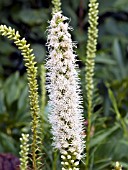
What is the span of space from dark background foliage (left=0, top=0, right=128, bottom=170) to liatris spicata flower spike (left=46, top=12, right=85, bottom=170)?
95cm

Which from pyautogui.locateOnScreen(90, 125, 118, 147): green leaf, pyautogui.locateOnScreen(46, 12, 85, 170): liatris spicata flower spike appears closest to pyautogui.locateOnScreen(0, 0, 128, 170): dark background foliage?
pyautogui.locateOnScreen(90, 125, 118, 147): green leaf

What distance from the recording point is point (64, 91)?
162 cm

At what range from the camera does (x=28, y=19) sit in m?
4.43

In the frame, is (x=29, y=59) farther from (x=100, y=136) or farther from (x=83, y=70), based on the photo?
(x=83, y=70)

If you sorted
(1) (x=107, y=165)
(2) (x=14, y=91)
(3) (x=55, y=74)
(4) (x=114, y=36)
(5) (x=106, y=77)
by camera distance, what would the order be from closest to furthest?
(3) (x=55, y=74), (1) (x=107, y=165), (2) (x=14, y=91), (5) (x=106, y=77), (4) (x=114, y=36)

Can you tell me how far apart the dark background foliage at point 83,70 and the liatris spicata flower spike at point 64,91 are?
3.13 feet

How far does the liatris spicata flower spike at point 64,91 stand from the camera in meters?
1.61

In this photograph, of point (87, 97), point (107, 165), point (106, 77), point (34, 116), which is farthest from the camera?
point (106, 77)

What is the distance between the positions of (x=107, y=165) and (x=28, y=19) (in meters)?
2.01

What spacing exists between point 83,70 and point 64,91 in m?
1.90

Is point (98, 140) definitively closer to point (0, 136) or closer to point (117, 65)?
point (0, 136)

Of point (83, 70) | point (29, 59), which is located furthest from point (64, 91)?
point (83, 70)

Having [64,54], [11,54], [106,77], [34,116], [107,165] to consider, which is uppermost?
[11,54]

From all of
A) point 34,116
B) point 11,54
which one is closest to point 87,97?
point 34,116
